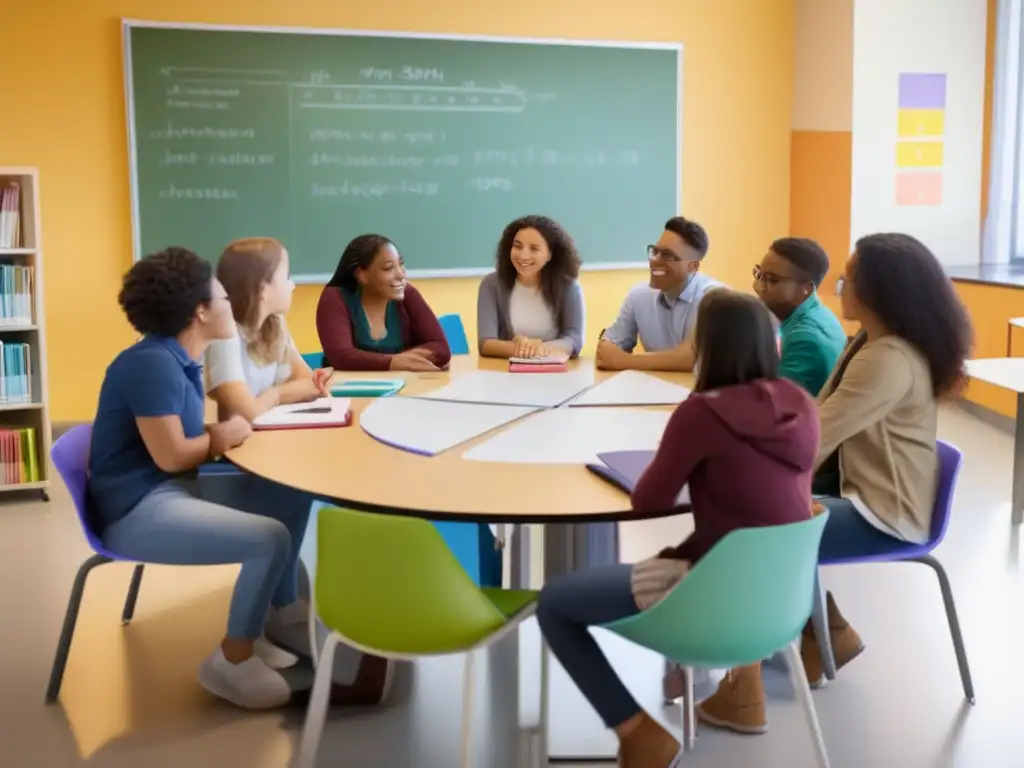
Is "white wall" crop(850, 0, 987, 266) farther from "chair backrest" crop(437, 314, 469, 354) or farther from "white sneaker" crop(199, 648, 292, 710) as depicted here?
"white sneaker" crop(199, 648, 292, 710)

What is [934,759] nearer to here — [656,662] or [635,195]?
[656,662]

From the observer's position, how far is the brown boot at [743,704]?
8.96ft

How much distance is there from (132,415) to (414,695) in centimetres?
96

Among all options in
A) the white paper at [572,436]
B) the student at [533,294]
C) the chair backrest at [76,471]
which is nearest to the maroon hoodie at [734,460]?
the white paper at [572,436]

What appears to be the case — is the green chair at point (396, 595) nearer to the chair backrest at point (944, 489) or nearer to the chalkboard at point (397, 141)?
the chair backrest at point (944, 489)

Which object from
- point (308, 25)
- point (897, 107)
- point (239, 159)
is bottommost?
point (239, 159)

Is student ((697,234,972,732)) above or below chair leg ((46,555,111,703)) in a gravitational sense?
above

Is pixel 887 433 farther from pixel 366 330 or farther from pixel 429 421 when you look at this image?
pixel 366 330

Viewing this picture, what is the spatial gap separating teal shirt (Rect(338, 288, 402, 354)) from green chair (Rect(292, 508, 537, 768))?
1.89 m

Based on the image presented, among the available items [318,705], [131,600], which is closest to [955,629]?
[318,705]

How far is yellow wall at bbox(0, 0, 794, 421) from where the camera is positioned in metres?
5.49

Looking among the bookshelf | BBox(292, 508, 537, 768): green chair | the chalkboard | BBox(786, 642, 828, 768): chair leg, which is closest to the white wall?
the chalkboard

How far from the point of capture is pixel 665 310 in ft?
12.8

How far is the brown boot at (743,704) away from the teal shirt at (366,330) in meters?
1.75
